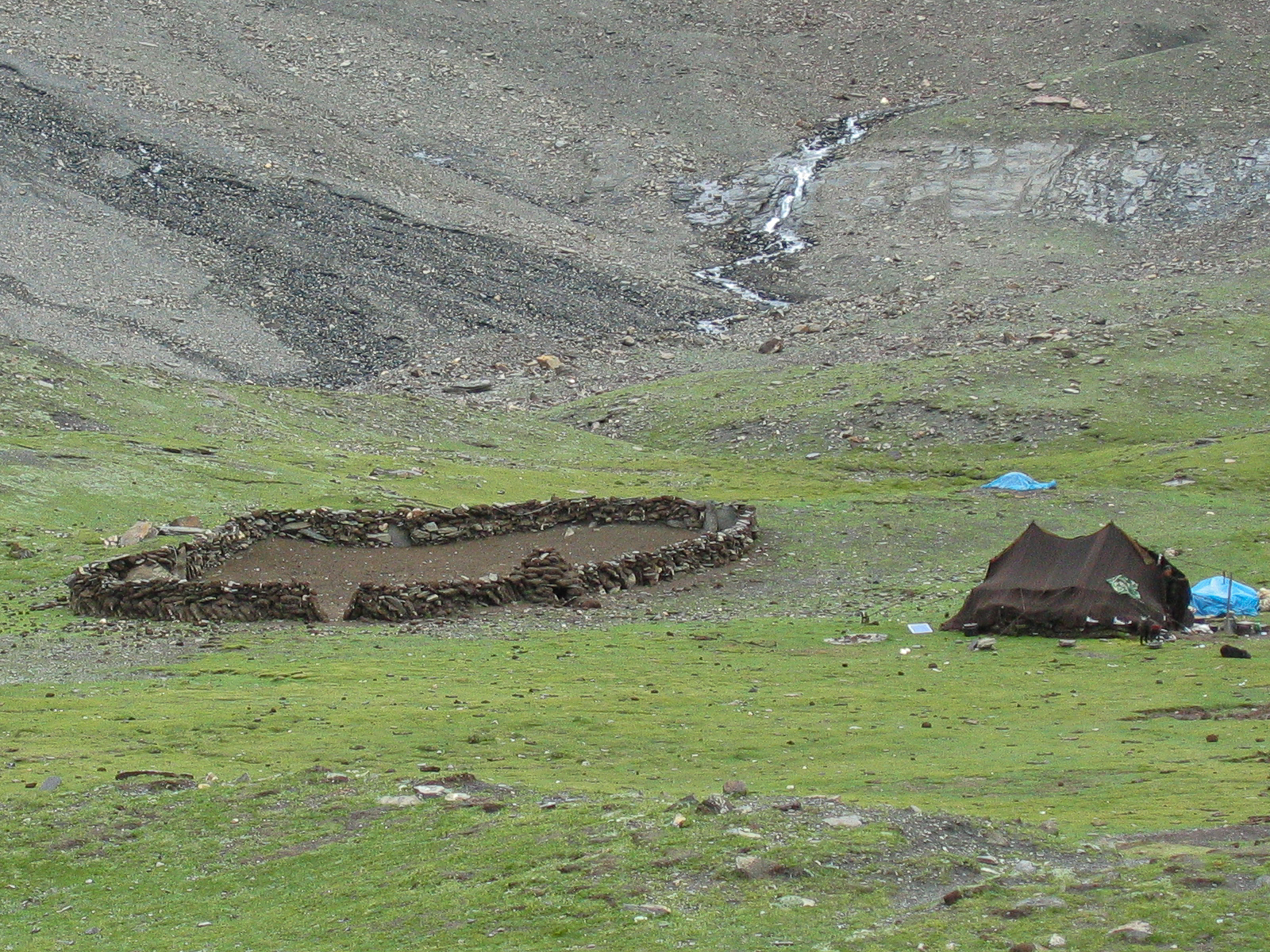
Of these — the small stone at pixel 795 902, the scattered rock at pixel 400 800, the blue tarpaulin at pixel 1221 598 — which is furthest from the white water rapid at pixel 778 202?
the small stone at pixel 795 902

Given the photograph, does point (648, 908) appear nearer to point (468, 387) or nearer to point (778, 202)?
point (468, 387)

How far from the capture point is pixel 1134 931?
11477 mm

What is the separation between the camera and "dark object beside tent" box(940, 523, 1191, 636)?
29.7 meters

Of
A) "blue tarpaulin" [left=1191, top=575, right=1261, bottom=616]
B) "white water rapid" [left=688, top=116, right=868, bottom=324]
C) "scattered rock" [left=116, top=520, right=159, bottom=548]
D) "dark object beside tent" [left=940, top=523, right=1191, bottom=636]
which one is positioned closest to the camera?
"dark object beside tent" [left=940, top=523, right=1191, bottom=636]

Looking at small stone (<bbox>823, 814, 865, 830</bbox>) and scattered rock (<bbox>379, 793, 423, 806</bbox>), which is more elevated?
small stone (<bbox>823, 814, 865, 830</bbox>)

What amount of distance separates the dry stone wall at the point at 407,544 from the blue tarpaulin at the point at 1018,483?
34.5 feet

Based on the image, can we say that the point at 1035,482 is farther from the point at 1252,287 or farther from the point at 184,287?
the point at 184,287

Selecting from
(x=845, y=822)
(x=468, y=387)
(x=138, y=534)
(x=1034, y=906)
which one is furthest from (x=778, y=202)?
(x=1034, y=906)

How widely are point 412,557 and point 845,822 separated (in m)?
24.8

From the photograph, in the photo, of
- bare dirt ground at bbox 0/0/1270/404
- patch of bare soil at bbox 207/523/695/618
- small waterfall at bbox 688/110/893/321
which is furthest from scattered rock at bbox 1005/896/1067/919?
small waterfall at bbox 688/110/893/321

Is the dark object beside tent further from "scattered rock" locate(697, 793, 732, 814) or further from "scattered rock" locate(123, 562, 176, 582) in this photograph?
"scattered rock" locate(123, 562, 176, 582)

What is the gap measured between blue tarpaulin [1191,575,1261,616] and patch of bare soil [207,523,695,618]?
13526mm

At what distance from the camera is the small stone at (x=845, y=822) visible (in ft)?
48.2

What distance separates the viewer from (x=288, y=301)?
3223 inches
